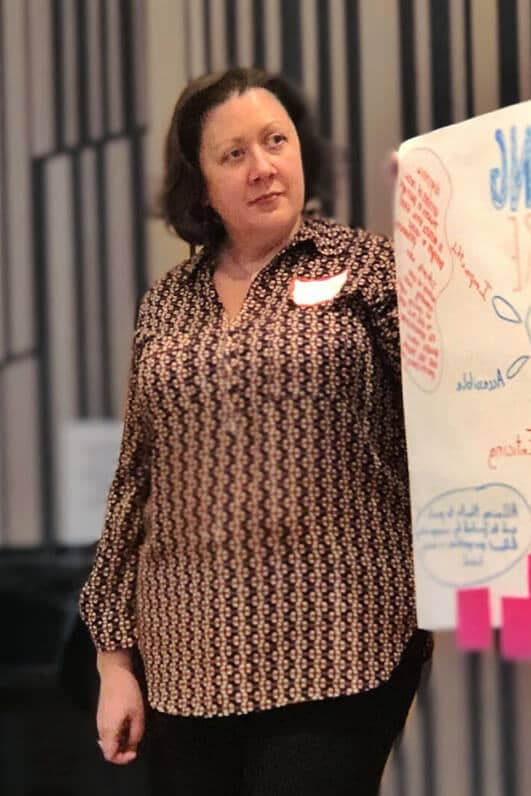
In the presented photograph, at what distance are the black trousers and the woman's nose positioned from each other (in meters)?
0.52

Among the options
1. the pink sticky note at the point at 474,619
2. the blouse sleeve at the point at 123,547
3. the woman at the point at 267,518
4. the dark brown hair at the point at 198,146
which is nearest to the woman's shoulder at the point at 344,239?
the woman at the point at 267,518

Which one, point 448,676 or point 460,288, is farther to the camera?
point 448,676

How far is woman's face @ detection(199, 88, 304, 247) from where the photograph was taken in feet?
3.74

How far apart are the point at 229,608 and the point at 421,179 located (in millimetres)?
463

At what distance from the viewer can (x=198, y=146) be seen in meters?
1.20

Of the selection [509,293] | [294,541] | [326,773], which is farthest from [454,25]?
[326,773]

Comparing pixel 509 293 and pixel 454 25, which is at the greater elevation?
pixel 454 25

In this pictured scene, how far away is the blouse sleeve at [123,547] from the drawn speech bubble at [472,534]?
0.34 metres

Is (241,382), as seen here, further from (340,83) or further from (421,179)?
(340,83)

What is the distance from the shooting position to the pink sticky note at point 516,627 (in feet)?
3.11

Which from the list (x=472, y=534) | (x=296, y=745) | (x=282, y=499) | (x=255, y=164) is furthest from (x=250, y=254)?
(x=296, y=745)

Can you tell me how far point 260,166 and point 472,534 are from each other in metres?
0.45

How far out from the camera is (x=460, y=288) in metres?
1.00

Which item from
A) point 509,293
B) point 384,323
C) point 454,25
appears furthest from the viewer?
point 454,25
